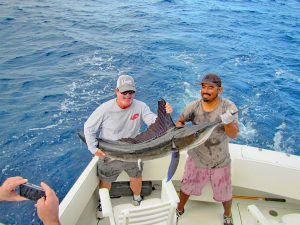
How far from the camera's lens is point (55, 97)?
834 centimetres

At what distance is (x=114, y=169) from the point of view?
3830 millimetres

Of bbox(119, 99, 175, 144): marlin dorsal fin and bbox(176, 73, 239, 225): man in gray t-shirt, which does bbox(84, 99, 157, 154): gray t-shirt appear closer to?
bbox(176, 73, 239, 225): man in gray t-shirt

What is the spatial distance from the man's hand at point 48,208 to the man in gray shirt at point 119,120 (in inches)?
65.4

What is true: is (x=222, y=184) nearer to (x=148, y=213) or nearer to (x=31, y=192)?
(x=148, y=213)

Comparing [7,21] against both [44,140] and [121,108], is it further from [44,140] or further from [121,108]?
[121,108]

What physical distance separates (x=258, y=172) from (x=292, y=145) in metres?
3.42

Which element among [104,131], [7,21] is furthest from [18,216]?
[7,21]

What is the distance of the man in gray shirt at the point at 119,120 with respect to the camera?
347 centimetres

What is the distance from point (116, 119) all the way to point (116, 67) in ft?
21.0

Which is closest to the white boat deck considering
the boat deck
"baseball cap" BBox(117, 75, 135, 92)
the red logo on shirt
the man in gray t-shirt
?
the boat deck

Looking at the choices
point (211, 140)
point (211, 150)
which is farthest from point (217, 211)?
point (211, 140)

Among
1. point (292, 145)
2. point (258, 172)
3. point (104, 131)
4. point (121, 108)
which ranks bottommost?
point (292, 145)

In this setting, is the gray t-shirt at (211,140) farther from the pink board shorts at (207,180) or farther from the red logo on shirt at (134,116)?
the red logo on shirt at (134,116)

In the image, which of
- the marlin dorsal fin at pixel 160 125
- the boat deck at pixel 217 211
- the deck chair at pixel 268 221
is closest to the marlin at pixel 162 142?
the marlin dorsal fin at pixel 160 125
